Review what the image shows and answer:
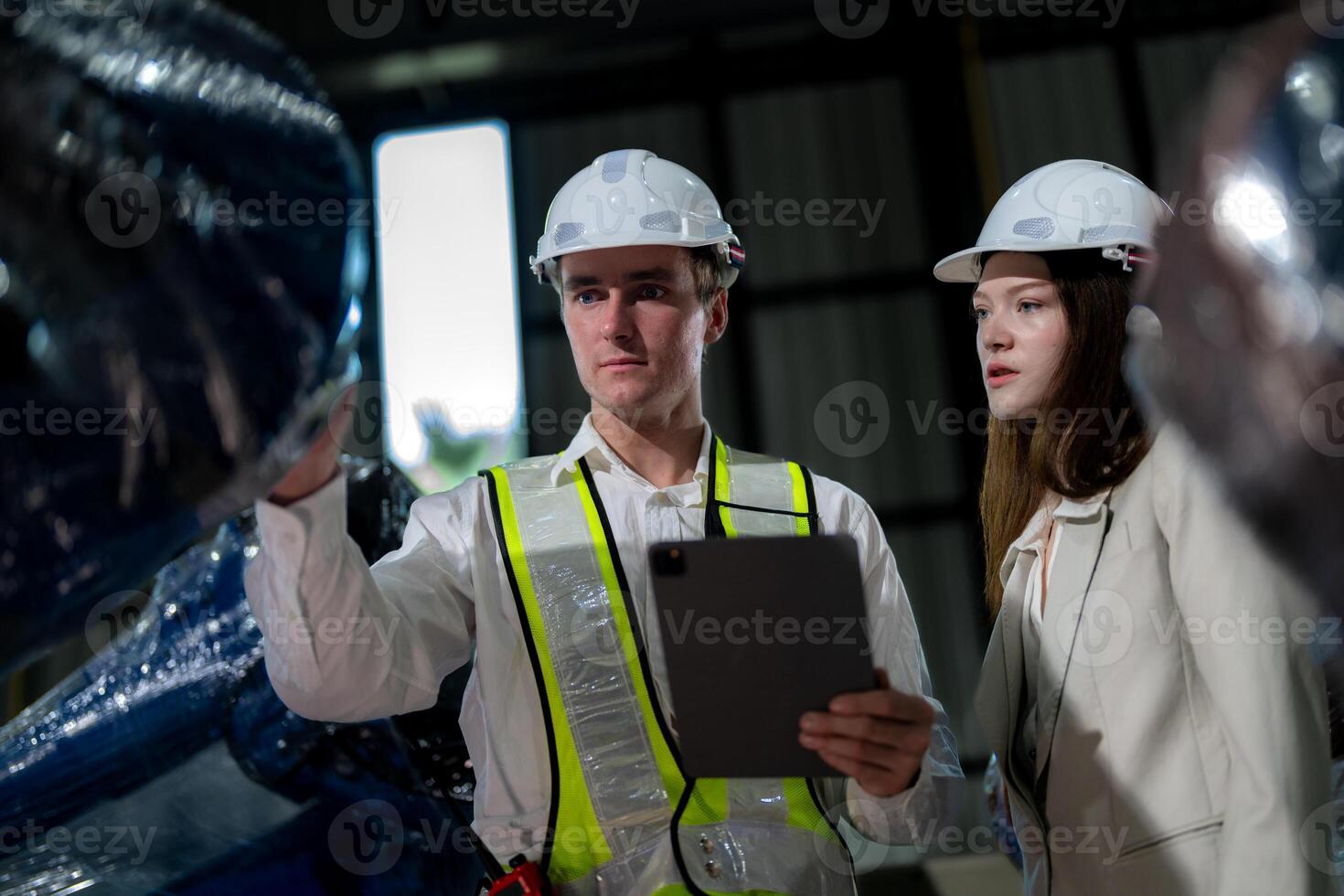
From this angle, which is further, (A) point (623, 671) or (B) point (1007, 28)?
(B) point (1007, 28)

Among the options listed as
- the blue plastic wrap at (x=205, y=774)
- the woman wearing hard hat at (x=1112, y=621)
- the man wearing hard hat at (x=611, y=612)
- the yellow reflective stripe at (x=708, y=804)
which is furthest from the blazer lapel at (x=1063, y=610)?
the blue plastic wrap at (x=205, y=774)

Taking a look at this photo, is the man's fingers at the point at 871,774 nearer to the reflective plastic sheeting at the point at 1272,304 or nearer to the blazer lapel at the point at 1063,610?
the blazer lapel at the point at 1063,610

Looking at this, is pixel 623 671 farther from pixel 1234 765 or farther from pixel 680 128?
pixel 680 128

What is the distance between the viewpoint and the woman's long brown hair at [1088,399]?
74.9 inches

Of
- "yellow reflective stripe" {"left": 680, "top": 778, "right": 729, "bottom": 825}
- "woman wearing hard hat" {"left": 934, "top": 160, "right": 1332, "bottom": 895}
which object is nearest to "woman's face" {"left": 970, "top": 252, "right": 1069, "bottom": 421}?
"woman wearing hard hat" {"left": 934, "top": 160, "right": 1332, "bottom": 895}

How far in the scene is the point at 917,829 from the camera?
1.79 metres

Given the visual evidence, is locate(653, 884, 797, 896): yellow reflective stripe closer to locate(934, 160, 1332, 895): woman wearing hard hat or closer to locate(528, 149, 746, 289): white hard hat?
locate(934, 160, 1332, 895): woman wearing hard hat

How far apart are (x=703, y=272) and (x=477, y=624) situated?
0.84 m

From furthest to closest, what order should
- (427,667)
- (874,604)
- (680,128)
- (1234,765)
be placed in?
1. (680,128)
2. (874,604)
3. (427,667)
4. (1234,765)

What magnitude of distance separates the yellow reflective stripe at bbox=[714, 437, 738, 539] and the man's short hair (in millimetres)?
305

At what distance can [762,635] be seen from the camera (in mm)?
Result: 1450

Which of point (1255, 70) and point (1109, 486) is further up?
point (1255, 70)

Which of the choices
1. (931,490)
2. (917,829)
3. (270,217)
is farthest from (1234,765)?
(931,490)

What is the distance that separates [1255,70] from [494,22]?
6.72 m
